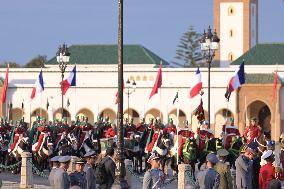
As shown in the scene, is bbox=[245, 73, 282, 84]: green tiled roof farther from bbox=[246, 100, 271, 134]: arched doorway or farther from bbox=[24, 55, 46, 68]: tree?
bbox=[24, 55, 46, 68]: tree

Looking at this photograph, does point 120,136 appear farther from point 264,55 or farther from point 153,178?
point 264,55

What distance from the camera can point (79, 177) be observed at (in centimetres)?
1766

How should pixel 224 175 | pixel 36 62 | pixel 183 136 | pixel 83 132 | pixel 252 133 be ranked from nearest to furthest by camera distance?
pixel 224 175 < pixel 252 133 < pixel 183 136 < pixel 83 132 < pixel 36 62

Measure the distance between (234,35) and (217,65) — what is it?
322 cm

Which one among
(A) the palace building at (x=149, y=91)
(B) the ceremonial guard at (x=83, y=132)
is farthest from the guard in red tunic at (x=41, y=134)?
(A) the palace building at (x=149, y=91)

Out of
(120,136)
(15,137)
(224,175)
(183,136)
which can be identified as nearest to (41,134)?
(15,137)

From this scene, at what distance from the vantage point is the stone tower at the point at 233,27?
3944 inches

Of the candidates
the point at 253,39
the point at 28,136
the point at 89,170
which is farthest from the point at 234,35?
the point at 89,170

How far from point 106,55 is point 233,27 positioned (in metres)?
12.7

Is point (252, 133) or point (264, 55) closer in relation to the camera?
point (252, 133)

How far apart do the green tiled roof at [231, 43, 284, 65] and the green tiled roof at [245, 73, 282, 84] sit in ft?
13.1

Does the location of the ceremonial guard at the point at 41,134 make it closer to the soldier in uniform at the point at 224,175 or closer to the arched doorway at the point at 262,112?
the soldier in uniform at the point at 224,175

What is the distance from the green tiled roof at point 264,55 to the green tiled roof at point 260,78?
157 inches

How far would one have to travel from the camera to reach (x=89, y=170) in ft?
62.8
